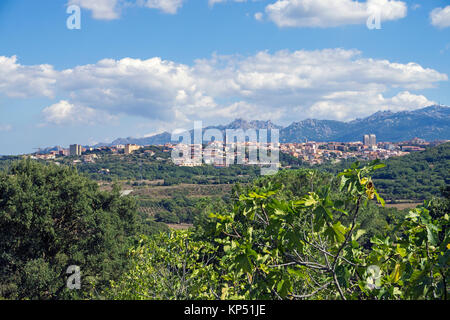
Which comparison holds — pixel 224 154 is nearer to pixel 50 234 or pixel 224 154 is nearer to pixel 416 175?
pixel 416 175

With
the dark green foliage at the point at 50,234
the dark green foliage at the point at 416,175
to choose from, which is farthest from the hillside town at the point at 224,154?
the dark green foliage at the point at 50,234

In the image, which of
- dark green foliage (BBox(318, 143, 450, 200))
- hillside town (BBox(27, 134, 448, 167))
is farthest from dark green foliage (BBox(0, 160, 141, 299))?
hillside town (BBox(27, 134, 448, 167))

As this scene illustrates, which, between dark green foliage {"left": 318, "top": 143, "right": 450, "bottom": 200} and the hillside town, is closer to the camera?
dark green foliage {"left": 318, "top": 143, "right": 450, "bottom": 200}

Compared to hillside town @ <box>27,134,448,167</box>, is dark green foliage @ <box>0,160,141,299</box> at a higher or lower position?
lower

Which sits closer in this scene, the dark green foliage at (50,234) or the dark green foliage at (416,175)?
the dark green foliage at (50,234)

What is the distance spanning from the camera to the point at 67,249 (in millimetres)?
15898

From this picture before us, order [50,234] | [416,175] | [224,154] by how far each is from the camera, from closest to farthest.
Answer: [50,234] < [416,175] < [224,154]

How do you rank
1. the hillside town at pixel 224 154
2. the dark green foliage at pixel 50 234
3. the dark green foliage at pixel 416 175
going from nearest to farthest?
1. the dark green foliage at pixel 50 234
2. the dark green foliage at pixel 416 175
3. the hillside town at pixel 224 154

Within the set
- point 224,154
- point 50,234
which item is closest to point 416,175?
point 224,154

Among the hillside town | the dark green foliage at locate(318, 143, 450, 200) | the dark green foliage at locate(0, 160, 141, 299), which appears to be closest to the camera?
the dark green foliage at locate(0, 160, 141, 299)

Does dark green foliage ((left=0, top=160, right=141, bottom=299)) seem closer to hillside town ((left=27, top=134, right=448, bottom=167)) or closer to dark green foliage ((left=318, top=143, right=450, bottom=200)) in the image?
dark green foliage ((left=318, top=143, right=450, bottom=200))

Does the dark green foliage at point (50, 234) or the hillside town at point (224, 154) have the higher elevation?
the hillside town at point (224, 154)

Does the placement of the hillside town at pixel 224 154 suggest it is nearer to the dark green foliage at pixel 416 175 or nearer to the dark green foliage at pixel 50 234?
the dark green foliage at pixel 416 175
